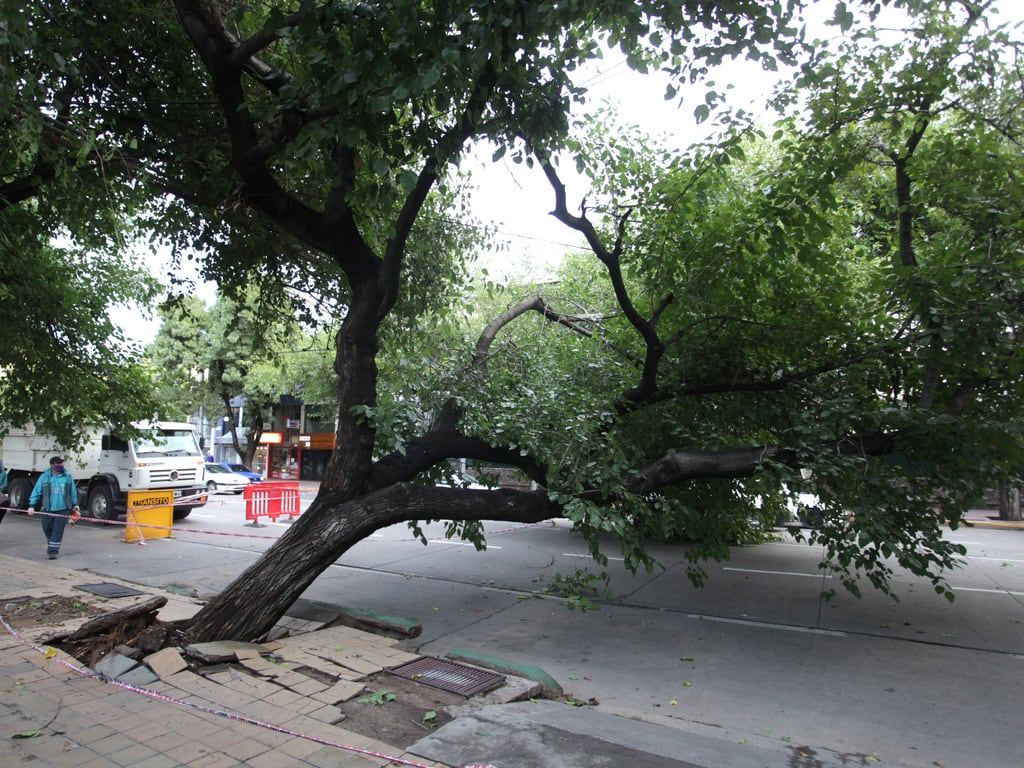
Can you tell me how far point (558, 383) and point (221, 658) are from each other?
4.16 metres

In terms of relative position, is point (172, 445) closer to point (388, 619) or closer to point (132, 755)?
point (388, 619)

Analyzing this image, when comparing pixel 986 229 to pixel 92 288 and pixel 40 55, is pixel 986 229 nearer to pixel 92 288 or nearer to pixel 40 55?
pixel 40 55

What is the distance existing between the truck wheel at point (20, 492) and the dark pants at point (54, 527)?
8.46m

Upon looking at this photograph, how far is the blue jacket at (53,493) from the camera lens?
1073cm

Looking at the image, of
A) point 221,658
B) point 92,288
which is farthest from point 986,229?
point 92,288

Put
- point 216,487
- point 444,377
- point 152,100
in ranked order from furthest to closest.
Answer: point 216,487, point 152,100, point 444,377

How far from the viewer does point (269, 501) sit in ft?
53.6

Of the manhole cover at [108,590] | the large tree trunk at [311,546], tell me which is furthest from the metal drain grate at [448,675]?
the manhole cover at [108,590]

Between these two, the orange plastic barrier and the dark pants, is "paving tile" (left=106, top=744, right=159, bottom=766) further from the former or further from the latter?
the orange plastic barrier

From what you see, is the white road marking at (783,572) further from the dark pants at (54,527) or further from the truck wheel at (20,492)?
the truck wheel at (20,492)

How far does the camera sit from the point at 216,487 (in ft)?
82.3

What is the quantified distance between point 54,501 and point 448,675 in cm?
901

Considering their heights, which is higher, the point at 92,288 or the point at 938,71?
the point at 938,71

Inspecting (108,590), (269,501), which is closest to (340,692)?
(108,590)
